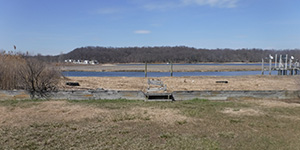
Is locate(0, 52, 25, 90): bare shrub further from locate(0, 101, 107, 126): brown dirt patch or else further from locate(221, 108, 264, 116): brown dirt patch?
locate(221, 108, 264, 116): brown dirt patch

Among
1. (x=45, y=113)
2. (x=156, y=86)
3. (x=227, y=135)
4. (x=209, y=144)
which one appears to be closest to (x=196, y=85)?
(x=156, y=86)

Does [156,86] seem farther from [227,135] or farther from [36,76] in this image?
[227,135]

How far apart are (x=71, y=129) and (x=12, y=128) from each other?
1338mm

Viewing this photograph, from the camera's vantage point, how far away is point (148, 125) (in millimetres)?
6699

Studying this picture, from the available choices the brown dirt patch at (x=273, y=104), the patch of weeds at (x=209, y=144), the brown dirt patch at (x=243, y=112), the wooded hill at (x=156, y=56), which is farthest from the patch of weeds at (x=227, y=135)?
the wooded hill at (x=156, y=56)

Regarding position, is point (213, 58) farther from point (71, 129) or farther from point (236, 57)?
point (71, 129)

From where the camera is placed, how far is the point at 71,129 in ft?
20.6

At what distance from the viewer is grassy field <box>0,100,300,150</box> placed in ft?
17.5

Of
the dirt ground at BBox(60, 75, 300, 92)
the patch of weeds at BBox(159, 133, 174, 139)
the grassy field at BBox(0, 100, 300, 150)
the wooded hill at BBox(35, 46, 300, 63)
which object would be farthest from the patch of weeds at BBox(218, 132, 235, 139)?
the wooded hill at BBox(35, 46, 300, 63)

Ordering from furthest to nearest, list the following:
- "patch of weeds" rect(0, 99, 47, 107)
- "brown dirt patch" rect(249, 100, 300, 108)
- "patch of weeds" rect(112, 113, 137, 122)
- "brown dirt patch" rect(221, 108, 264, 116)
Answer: "brown dirt patch" rect(249, 100, 300, 108) < "patch of weeds" rect(0, 99, 47, 107) < "brown dirt patch" rect(221, 108, 264, 116) < "patch of weeds" rect(112, 113, 137, 122)

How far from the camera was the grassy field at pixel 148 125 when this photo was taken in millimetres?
5328

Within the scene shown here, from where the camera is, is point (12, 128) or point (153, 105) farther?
point (153, 105)

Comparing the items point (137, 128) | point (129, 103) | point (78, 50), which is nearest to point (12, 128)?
point (137, 128)

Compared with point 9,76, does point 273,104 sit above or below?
below
